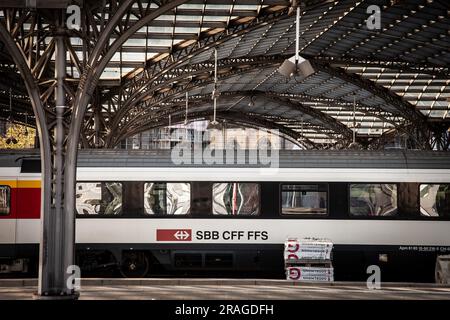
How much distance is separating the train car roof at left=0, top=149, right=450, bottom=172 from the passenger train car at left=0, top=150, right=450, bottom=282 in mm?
41

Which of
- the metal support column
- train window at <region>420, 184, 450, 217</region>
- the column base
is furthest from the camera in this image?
train window at <region>420, 184, 450, 217</region>

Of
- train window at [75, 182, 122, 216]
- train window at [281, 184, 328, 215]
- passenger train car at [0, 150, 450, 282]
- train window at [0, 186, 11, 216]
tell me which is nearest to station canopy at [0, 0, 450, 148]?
train window at [75, 182, 122, 216]

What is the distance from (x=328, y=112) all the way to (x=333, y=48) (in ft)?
84.3

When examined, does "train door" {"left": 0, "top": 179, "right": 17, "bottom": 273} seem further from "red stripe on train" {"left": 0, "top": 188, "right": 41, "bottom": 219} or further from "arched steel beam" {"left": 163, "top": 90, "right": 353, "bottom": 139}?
"arched steel beam" {"left": 163, "top": 90, "right": 353, "bottom": 139}

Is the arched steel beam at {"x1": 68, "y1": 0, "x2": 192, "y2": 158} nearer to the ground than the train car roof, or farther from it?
farther from it

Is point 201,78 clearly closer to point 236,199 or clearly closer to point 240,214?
point 236,199

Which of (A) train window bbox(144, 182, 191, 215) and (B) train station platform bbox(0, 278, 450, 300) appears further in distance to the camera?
(A) train window bbox(144, 182, 191, 215)

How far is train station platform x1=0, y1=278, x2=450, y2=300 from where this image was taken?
14.5m

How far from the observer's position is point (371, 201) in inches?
734

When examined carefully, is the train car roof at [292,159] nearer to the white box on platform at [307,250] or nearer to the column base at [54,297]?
the white box on platform at [307,250]

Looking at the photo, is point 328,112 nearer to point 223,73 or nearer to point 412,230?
point 223,73

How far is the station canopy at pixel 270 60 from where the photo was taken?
32.8 metres

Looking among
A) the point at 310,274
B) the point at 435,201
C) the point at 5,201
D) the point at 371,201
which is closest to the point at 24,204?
the point at 5,201
